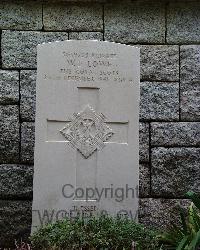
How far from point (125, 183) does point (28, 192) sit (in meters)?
0.95

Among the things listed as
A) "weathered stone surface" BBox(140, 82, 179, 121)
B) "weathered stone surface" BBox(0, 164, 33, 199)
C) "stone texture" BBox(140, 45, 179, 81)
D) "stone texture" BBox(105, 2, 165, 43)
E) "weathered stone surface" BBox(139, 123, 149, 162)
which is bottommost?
"weathered stone surface" BBox(0, 164, 33, 199)

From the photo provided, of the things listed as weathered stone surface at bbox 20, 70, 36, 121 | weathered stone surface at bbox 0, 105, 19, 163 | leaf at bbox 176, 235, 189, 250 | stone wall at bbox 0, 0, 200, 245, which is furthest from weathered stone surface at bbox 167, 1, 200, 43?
leaf at bbox 176, 235, 189, 250

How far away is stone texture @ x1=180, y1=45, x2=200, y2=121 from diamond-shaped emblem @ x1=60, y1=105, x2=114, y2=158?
2.92 ft

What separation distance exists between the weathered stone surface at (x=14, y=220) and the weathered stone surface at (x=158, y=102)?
4.22ft

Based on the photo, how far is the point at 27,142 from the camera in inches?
192

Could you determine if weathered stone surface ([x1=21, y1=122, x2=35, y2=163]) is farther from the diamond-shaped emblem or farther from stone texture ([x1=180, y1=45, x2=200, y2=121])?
→ stone texture ([x1=180, y1=45, x2=200, y2=121])

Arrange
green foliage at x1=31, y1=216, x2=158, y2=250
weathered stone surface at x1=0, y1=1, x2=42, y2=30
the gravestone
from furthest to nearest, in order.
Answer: weathered stone surface at x1=0, y1=1, x2=42, y2=30 < the gravestone < green foliage at x1=31, y1=216, x2=158, y2=250

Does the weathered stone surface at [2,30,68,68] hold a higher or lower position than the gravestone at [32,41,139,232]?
higher

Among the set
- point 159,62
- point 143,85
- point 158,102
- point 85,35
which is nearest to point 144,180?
point 158,102

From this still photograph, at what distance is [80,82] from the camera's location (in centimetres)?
442

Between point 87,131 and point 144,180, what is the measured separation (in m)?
0.84

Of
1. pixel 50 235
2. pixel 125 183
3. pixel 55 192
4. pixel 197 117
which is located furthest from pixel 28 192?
pixel 197 117

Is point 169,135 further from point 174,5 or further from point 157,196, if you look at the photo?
point 174,5

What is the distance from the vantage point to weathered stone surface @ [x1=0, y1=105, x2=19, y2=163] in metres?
4.85
